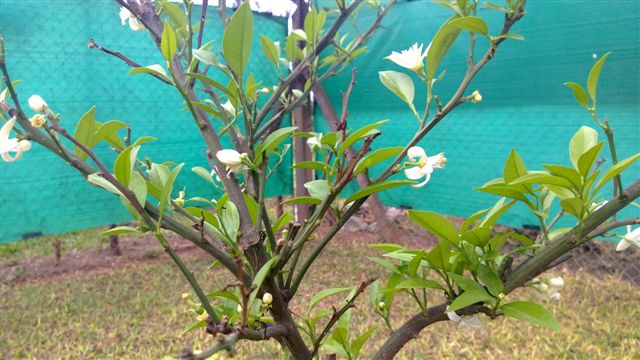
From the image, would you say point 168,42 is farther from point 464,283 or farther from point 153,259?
point 153,259

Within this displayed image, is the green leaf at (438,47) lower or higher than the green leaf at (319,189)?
higher

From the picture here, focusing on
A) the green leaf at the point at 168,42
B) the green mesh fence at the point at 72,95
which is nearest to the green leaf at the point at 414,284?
the green leaf at the point at 168,42

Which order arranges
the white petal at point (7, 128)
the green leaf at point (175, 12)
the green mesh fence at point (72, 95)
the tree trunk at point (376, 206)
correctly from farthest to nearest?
the tree trunk at point (376, 206) → the green mesh fence at point (72, 95) → the green leaf at point (175, 12) → the white petal at point (7, 128)

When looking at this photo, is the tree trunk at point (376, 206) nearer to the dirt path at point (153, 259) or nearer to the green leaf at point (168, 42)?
the dirt path at point (153, 259)

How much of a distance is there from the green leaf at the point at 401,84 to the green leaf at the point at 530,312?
0.26m

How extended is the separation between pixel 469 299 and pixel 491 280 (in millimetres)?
Answer: 40

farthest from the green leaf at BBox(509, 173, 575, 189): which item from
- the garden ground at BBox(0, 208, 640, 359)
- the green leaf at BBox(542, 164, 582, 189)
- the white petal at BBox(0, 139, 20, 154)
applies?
the garden ground at BBox(0, 208, 640, 359)

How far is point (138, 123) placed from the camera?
237 centimetres

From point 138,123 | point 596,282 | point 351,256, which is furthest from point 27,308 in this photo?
point 596,282

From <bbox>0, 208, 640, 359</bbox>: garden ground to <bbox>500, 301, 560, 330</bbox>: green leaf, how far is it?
36.5 inches

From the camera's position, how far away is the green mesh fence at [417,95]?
1.93 meters

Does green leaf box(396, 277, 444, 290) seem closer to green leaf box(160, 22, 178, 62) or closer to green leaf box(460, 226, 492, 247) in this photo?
green leaf box(460, 226, 492, 247)

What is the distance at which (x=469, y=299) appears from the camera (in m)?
0.53

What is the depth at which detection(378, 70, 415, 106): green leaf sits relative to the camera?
62cm
